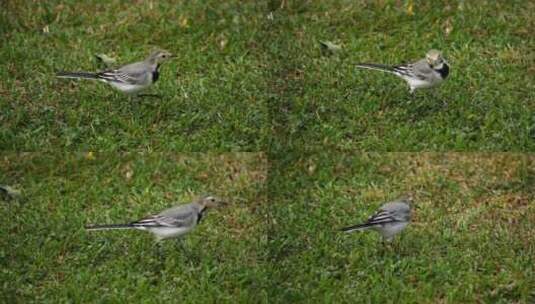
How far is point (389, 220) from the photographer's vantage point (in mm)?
7215

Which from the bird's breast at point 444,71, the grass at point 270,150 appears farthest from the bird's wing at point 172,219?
the bird's breast at point 444,71

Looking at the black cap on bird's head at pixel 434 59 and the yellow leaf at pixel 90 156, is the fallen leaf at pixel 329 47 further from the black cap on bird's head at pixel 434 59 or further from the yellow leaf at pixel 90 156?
the yellow leaf at pixel 90 156

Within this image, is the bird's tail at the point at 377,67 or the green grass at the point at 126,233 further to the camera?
the bird's tail at the point at 377,67

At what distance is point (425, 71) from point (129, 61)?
2.13m

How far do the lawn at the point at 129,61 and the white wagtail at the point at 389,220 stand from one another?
1.00 meters

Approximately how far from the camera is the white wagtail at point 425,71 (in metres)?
7.85

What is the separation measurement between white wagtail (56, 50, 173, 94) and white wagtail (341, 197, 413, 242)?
5.75ft

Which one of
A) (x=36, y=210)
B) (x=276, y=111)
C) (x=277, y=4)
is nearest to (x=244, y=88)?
(x=276, y=111)

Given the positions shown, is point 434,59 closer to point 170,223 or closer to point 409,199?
point 409,199

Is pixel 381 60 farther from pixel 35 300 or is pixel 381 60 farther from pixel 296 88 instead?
pixel 35 300

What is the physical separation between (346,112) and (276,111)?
49cm

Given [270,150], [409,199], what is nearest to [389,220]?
[409,199]

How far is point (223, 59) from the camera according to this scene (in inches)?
325

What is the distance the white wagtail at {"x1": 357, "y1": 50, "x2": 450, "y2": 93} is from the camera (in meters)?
7.85
